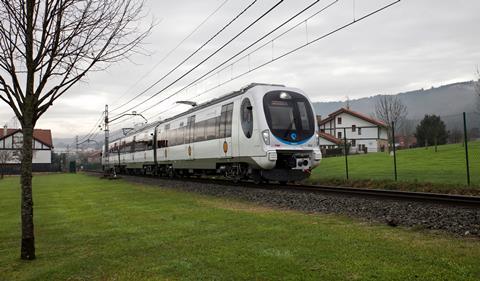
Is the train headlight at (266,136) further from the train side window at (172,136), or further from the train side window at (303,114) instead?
the train side window at (172,136)

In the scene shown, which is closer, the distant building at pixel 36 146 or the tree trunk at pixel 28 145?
the tree trunk at pixel 28 145

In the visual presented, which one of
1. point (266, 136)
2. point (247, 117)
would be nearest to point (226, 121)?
point (247, 117)

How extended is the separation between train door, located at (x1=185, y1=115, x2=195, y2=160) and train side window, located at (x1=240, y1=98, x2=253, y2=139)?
5700 millimetres

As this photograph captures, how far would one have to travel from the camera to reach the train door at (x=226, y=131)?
54.4 ft

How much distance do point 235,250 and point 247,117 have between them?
9.38m

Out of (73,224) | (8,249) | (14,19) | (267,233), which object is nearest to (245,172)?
(73,224)

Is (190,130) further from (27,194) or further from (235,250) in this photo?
(235,250)

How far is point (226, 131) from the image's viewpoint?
16.9m

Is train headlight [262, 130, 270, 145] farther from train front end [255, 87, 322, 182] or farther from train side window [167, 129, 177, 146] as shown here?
train side window [167, 129, 177, 146]

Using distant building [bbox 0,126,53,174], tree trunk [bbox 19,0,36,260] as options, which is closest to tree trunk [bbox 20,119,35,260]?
tree trunk [bbox 19,0,36,260]

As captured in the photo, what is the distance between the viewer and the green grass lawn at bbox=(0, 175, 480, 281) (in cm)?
514

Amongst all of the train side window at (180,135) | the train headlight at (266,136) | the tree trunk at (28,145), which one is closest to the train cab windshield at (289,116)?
the train headlight at (266,136)

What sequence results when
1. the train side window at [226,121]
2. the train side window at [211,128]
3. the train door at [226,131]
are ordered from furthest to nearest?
the train side window at [211,128] < the train side window at [226,121] < the train door at [226,131]

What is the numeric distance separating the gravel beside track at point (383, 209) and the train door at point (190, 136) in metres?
7.01
